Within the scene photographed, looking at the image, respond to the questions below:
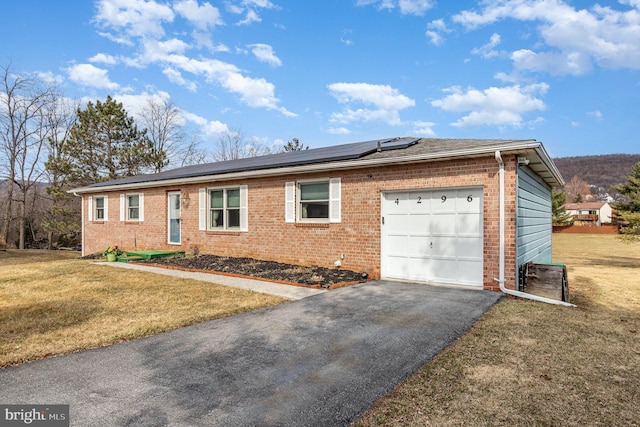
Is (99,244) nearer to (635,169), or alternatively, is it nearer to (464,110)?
(464,110)

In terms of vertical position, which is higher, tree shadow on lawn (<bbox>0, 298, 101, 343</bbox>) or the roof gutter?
the roof gutter

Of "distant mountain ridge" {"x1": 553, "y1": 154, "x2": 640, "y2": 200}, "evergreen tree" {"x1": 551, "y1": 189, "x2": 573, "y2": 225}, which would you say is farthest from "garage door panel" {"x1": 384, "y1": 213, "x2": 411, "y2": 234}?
"distant mountain ridge" {"x1": 553, "y1": 154, "x2": 640, "y2": 200}

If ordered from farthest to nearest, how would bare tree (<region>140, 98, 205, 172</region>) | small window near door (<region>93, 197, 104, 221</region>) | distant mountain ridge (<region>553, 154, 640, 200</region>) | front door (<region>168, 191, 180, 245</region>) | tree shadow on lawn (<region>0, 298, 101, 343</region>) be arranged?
distant mountain ridge (<region>553, 154, 640, 200</region>) < bare tree (<region>140, 98, 205, 172</region>) < small window near door (<region>93, 197, 104, 221</region>) < front door (<region>168, 191, 180, 245</region>) < tree shadow on lawn (<region>0, 298, 101, 343</region>)

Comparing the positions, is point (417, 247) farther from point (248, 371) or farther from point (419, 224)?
point (248, 371)

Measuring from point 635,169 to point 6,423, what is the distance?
3358 centimetres

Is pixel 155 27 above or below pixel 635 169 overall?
above

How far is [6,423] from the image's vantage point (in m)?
2.40

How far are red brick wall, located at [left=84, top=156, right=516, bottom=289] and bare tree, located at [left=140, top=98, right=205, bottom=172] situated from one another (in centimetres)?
1937

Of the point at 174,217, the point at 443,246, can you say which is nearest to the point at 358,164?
the point at 443,246

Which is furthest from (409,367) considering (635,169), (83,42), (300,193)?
(635,169)

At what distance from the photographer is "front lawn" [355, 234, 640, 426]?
2477 mm

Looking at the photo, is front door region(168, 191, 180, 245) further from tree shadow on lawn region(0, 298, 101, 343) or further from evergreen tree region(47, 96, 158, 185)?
evergreen tree region(47, 96, 158, 185)

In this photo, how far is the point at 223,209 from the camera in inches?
446

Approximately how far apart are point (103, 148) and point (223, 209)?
59.7 feet
